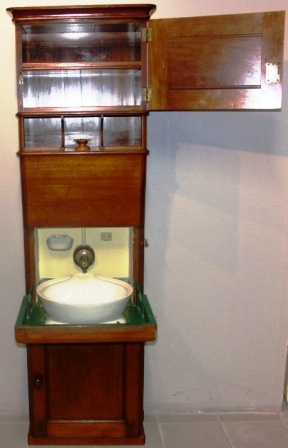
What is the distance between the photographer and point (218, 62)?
2.24m

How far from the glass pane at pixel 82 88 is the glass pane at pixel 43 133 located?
8cm

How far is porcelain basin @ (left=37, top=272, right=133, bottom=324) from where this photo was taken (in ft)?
7.25

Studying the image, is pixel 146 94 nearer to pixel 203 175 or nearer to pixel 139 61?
pixel 139 61

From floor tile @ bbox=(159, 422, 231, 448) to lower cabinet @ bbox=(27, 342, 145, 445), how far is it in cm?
18

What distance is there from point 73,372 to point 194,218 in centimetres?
97

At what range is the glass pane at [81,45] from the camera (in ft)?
8.05

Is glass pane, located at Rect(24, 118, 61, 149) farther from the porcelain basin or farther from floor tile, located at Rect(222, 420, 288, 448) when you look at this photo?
floor tile, located at Rect(222, 420, 288, 448)

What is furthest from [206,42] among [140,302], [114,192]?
[140,302]

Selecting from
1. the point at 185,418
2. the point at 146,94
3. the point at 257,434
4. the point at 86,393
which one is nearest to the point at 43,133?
the point at 146,94

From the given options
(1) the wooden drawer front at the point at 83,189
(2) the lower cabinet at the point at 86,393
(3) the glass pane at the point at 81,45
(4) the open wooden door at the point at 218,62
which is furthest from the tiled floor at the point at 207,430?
(3) the glass pane at the point at 81,45

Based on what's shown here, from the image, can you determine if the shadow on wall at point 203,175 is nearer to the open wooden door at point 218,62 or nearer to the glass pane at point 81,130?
the glass pane at point 81,130

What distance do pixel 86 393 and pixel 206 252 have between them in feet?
3.05

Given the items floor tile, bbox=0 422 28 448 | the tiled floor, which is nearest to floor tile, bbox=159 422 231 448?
the tiled floor

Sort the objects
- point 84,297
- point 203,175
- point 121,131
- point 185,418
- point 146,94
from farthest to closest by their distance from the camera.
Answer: point 185,418
point 203,175
point 121,131
point 84,297
point 146,94
